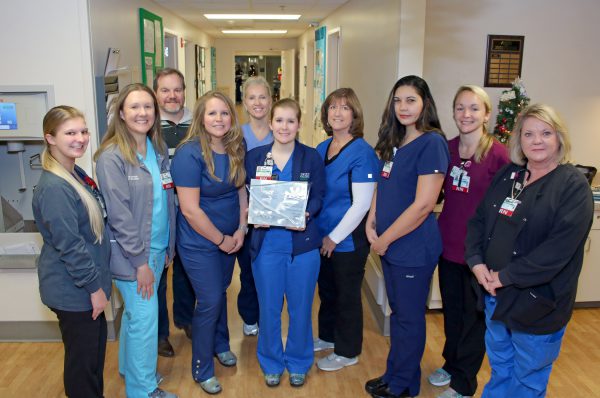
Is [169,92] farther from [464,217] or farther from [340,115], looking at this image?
[464,217]

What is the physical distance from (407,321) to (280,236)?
769 millimetres

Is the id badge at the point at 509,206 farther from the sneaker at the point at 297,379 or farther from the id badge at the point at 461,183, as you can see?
the sneaker at the point at 297,379

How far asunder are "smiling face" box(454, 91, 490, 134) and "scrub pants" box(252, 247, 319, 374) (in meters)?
0.99

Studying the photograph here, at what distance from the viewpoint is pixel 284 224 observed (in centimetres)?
246

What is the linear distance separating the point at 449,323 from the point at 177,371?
158 centimetres

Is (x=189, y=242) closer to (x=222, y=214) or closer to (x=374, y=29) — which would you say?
(x=222, y=214)

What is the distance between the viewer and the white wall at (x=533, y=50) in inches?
157

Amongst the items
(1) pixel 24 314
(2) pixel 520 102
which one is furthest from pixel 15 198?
(2) pixel 520 102

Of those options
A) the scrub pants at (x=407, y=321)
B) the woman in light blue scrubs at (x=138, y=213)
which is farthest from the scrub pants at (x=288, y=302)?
the woman in light blue scrubs at (x=138, y=213)

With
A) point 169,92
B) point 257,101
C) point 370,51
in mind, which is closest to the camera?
point 257,101

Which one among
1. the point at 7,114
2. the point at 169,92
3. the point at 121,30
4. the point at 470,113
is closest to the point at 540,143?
the point at 470,113

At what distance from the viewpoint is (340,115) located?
2.59m

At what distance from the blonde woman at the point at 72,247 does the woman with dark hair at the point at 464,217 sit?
1678 millimetres

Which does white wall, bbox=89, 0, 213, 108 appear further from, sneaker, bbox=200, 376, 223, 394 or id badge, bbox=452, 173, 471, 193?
id badge, bbox=452, 173, 471, 193
